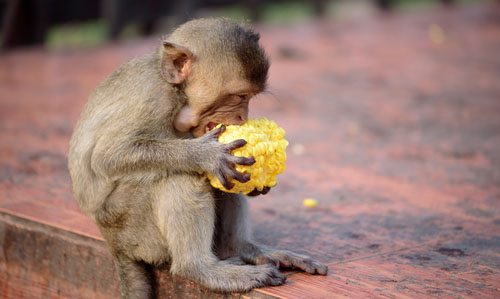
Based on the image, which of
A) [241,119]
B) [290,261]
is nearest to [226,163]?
[241,119]

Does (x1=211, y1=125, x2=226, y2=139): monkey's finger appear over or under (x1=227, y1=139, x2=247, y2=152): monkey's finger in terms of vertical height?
over

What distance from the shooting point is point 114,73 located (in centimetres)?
389

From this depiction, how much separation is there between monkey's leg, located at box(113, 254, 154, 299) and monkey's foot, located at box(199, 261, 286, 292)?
396mm

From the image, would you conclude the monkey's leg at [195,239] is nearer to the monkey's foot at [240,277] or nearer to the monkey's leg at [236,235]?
the monkey's foot at [240,277]

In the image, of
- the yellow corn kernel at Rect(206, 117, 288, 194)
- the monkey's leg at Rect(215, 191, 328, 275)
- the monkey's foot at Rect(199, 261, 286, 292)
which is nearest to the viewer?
the monkey's foot at Rect(199, 261, 286, 292)

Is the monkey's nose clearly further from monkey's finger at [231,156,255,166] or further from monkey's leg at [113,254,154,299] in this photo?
monkey's leg at [113,254,154,299]

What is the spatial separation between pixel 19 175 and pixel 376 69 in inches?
273

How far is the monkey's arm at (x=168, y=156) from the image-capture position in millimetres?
3492

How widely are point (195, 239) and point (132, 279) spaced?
19.1 inches

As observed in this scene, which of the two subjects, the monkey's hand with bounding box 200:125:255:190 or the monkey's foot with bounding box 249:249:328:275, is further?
the monkey's foot with bounding box 249:249:328:275

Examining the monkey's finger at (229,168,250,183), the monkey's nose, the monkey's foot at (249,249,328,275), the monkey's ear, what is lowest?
the monkey's foot at (249,249,328,275)

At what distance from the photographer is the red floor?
384 centimetres

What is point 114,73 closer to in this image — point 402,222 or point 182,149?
point 182,149

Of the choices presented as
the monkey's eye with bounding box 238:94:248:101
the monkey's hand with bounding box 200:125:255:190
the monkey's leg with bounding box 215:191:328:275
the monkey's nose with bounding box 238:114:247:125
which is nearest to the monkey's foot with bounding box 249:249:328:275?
the monkey's leg with bounding box 215:191:328:275
